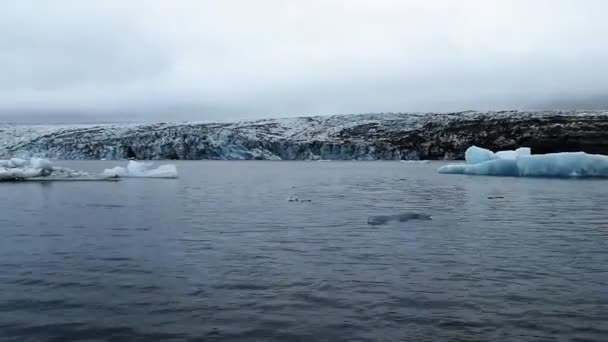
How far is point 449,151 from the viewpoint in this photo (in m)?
103

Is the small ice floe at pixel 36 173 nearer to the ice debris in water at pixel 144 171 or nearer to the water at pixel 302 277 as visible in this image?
the ice debris in water at pixel 144 171

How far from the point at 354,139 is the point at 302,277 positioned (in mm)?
107922

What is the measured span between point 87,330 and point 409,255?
5.55m

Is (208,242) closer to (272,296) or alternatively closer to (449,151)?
(272,296)

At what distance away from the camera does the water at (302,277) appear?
6242 mm

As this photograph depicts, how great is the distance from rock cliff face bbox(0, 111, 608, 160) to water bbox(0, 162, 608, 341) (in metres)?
87.6

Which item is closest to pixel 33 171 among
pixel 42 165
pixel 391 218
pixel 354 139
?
pixel 42 165

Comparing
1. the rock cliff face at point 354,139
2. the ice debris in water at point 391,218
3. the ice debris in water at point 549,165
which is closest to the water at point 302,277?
the ice debris in water at point 391,218

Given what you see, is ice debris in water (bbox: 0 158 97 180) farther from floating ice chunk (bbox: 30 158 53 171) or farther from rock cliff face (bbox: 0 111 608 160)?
rock cliff face (bbox: 0 111 608 160)

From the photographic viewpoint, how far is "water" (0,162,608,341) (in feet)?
20.5

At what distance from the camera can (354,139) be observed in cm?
11569

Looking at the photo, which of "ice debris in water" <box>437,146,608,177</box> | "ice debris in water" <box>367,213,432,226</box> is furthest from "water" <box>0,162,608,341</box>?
"ice debris in water" <box>437,146,608,177</box>

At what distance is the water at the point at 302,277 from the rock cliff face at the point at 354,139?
287 ft

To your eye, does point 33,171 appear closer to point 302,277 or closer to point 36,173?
point 36,173
